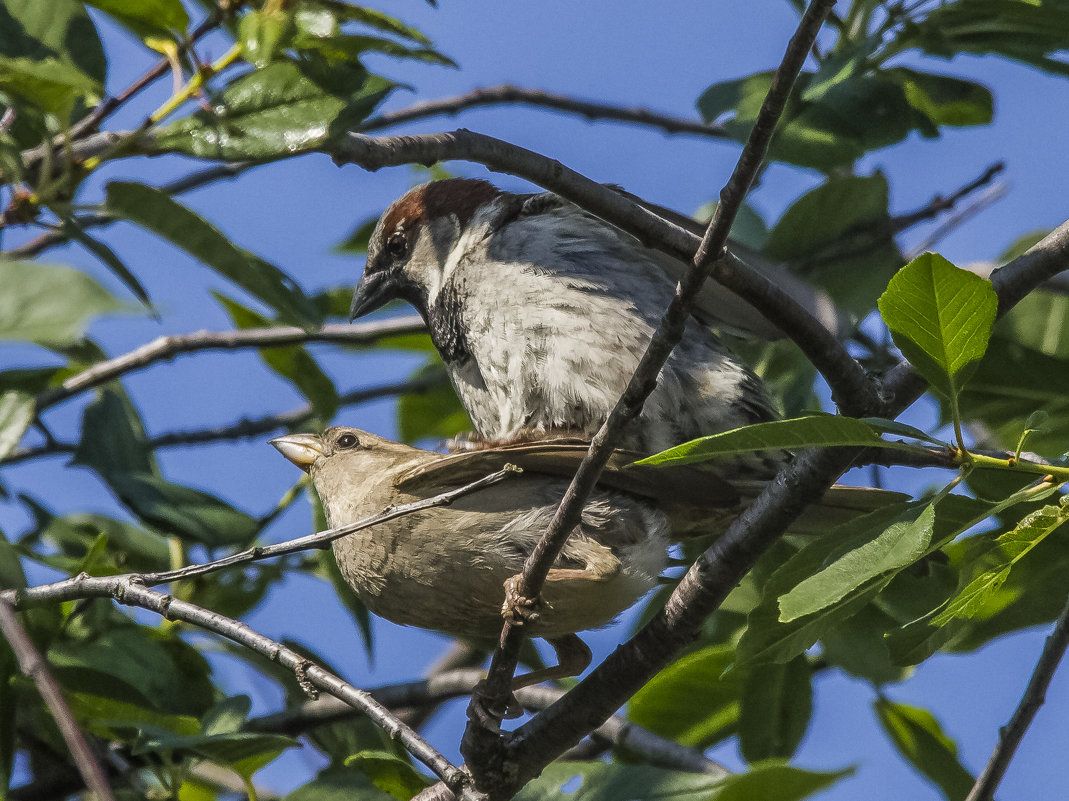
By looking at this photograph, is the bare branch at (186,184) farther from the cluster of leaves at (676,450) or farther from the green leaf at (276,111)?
the green leaf at (276,111)

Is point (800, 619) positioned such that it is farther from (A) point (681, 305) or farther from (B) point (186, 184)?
(B) point (186, 184)

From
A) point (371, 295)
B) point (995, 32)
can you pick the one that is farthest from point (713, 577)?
point (371, 295)

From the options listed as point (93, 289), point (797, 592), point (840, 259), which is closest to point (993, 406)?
point (840, 259)

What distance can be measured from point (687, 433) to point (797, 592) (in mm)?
1585

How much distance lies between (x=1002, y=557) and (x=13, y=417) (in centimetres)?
311

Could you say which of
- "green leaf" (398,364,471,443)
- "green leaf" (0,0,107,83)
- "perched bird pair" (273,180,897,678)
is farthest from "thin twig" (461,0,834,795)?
"green leaf" (398,364,471,443)

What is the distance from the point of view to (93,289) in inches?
82.4

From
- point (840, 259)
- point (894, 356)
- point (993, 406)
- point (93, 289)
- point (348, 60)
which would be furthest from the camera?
point (894, 356)

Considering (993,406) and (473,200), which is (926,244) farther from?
(473,200)

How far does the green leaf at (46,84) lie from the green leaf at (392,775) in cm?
184

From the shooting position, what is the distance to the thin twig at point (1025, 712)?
2744mm

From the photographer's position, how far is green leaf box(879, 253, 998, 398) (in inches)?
83.4

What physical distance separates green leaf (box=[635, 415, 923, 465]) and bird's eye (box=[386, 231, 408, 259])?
2.68m

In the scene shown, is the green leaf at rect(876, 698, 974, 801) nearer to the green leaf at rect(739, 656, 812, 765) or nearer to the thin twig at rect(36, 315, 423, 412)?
the green leaf at rect(739, 656, 812, 765)
